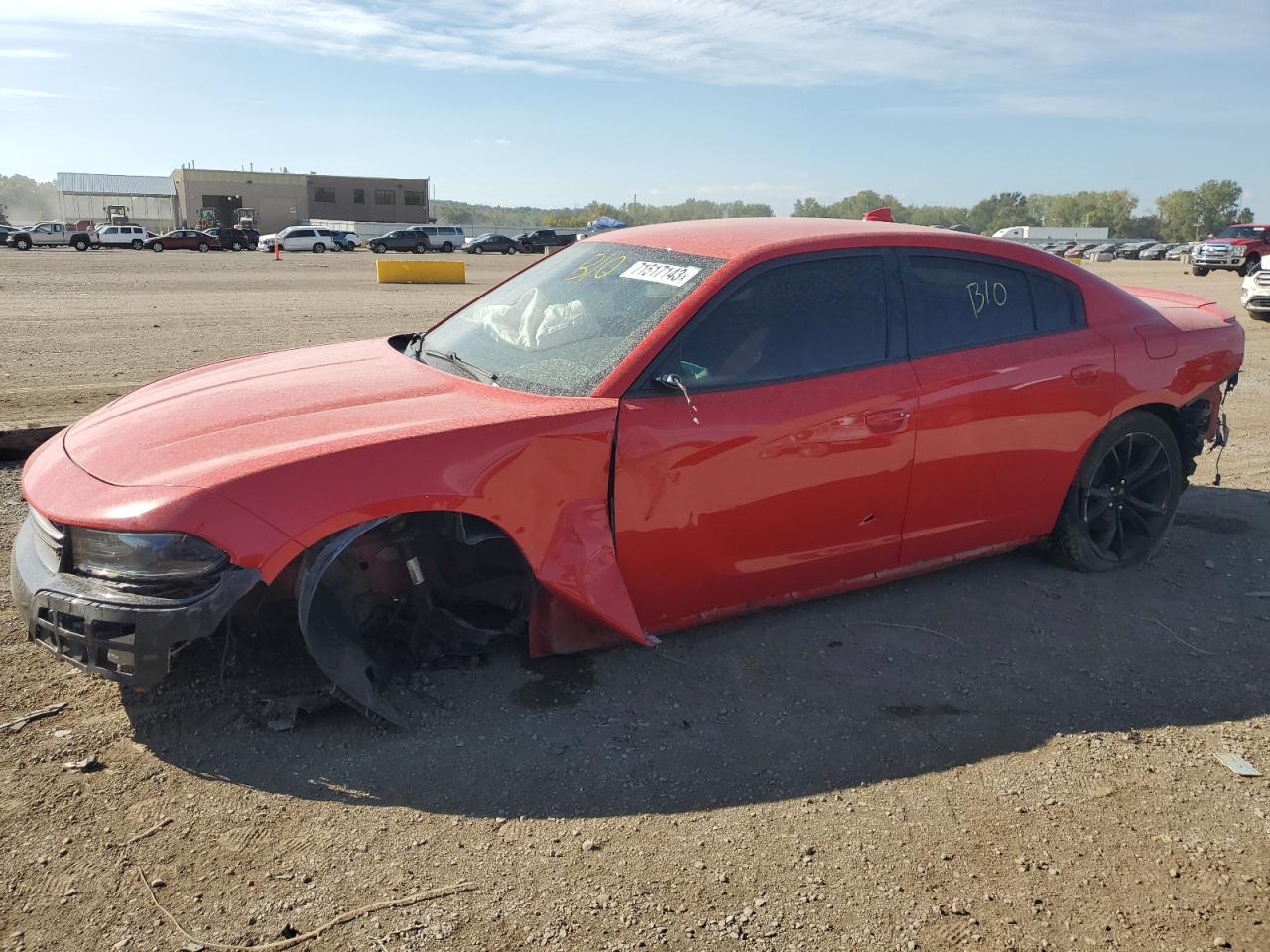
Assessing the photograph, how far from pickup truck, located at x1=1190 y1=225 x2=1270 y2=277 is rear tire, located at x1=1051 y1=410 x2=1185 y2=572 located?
34.6m

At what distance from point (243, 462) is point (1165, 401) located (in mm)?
4154

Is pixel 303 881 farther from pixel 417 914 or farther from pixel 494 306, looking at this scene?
pixel 494 306

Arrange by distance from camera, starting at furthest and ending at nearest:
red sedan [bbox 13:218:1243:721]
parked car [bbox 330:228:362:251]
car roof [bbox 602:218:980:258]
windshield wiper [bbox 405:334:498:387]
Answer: parked car [bbox 330:228:362:251]
car roof [bbox 602:218:980:258]
windshield wiper [bbox 405:334:498:387]
red sedan [bbox 13:218:1243:721]

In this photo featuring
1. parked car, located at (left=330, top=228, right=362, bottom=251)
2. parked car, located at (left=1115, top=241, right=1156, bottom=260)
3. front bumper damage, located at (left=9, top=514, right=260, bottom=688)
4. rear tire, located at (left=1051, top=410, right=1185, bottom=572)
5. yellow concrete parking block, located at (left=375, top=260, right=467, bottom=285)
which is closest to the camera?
front bumper damage, located at (left=9, top=514, right=260, bottom=688)

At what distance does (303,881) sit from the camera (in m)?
2.58

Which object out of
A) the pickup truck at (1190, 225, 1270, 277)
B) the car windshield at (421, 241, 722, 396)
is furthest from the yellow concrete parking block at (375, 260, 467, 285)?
the pickup truck at (1190, 225, 1270, 277)

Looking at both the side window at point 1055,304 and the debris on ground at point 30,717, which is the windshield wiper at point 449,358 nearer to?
the debris on ground at point 30,717

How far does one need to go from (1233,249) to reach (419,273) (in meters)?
27.8

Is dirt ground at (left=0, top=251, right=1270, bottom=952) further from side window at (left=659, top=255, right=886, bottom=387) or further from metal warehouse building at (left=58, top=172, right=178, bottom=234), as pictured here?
metal warehouse building at (left=58, top=172, right=178, bottom=234)

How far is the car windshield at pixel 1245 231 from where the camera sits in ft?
112

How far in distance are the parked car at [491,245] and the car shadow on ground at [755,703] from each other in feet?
174

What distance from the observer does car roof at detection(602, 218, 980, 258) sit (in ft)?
12.9

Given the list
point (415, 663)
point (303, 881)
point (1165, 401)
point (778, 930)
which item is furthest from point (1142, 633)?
point (303, 881)

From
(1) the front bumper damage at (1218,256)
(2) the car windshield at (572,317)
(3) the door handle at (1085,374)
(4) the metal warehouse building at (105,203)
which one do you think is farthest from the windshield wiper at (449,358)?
(4) the metal warehouse building at (105,203)
